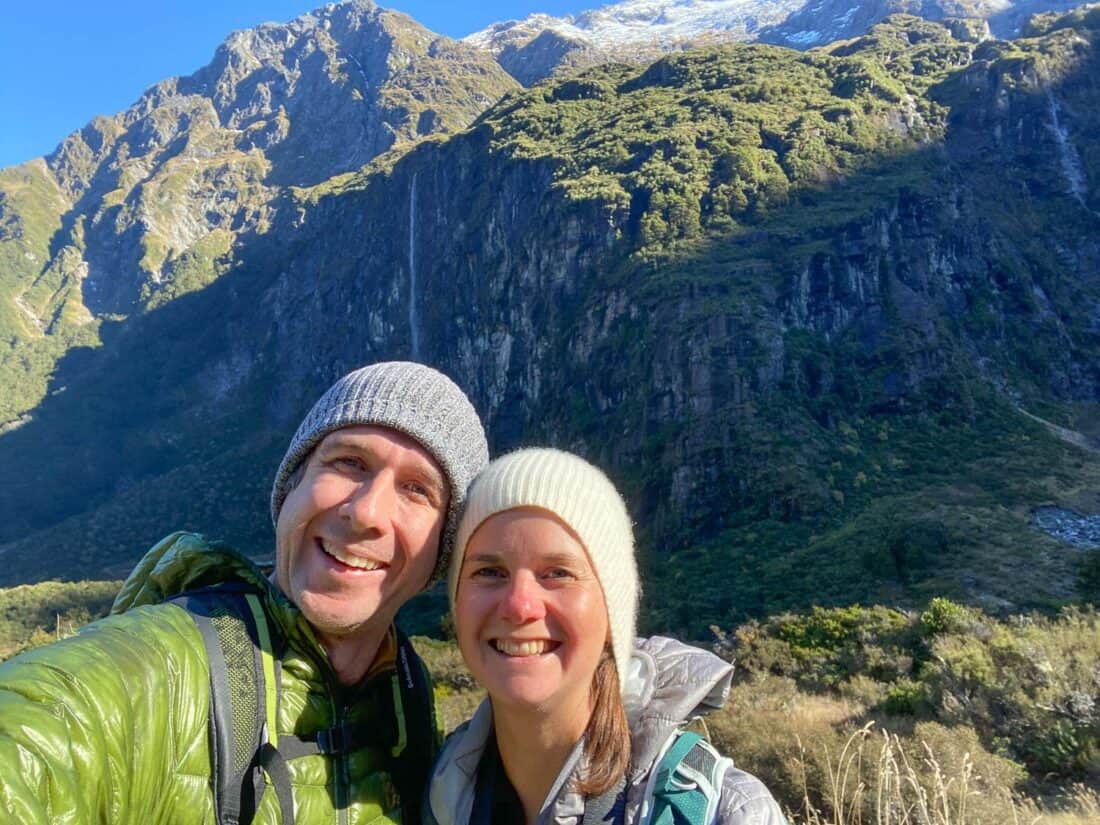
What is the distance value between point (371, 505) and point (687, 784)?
0.97 m

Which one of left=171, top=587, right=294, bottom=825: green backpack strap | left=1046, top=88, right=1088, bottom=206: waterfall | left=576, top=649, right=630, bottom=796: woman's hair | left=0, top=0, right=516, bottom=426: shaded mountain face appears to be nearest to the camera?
left=171, top=587, right=294, bottom=825: green backpack strap

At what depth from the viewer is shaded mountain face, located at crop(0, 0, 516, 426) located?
422 feet

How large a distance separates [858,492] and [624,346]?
18.7 metres

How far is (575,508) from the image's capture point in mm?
1763

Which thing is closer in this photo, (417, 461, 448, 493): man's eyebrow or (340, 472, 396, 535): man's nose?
(340, 472, 396, 535): man's nose

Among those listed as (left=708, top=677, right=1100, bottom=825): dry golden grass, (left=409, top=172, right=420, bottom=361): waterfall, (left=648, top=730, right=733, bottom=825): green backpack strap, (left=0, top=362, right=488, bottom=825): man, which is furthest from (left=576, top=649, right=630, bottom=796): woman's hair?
(left=409, top=172, right=420, bottom=361): waterfall

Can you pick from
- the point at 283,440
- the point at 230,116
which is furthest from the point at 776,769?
the point at 230,116

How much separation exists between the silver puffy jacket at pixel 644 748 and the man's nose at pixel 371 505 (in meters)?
0.61

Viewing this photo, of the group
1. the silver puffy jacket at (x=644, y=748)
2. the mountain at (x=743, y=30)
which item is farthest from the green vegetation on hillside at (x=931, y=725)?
the mountain at (x=743, y=30)

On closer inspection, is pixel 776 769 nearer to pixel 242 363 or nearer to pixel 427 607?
pixel 427 607

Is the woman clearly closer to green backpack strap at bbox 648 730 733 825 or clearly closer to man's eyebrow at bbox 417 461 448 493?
green backpack strap at bbox 648 730 733 825

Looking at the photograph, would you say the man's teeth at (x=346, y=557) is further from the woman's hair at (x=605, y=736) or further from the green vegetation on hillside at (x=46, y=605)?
the green vegetation on hillside at (x=46, y=605)

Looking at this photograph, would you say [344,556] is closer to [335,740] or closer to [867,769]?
[335,740]

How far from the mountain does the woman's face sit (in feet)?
483
